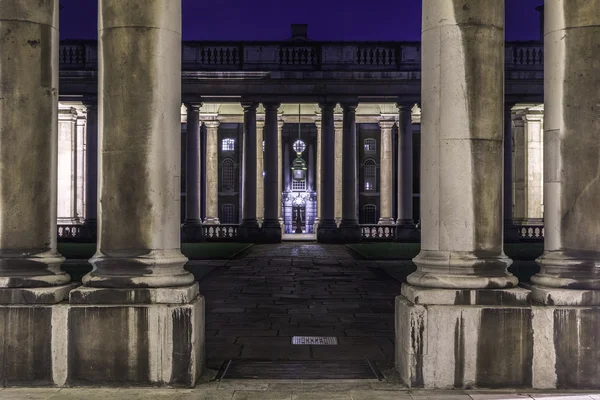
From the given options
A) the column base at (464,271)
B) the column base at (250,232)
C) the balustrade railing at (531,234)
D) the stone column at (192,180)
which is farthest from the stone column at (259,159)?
the column base at (464,271)

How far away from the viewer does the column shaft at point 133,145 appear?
9000mm

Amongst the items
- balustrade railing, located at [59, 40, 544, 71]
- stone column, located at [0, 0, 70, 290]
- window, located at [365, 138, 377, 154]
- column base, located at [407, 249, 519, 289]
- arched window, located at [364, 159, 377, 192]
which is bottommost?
column base, located at [407, 249, 519, 289]

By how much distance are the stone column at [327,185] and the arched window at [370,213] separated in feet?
74.1

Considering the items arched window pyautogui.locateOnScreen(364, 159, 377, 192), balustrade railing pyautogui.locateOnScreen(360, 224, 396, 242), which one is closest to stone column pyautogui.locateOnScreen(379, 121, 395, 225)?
balustrade railing pyautogui.locateOnScreen(360, 224, 396, 242)

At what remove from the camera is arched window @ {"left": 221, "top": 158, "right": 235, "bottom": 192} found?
6756cm

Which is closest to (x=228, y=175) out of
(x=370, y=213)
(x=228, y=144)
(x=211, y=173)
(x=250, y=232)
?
(x=228, y=144)

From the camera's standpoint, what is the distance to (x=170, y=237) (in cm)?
927

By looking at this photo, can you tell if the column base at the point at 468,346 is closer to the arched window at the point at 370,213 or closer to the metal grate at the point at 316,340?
the metal grate at the point at 316,340

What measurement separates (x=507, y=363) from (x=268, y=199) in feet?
121

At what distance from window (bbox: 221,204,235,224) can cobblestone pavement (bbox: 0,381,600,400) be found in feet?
194

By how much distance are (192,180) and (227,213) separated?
21.7 meters

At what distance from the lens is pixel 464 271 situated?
8.99m

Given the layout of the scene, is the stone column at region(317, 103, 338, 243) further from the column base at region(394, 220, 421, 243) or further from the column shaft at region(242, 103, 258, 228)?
the column shaft at region(242, 103, 258, 228)

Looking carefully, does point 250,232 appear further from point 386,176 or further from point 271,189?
point 386,176
